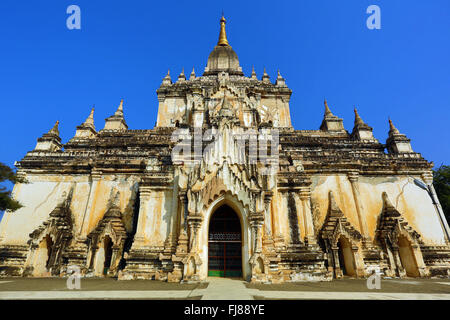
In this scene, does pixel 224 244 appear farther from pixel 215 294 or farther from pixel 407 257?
pixel 407 257

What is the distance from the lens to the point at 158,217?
1391 cm

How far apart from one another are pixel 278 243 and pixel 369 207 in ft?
24.5

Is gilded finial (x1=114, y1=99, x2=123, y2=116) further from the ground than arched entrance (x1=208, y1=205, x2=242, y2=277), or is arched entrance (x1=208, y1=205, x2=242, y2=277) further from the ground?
gilded finial (x1=114, y1=99, x2=123, y2=116)

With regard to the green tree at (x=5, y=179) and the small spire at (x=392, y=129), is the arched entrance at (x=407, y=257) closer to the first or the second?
the small spire at (x=392, y=129)

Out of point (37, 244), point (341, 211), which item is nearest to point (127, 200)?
point (37, 244)

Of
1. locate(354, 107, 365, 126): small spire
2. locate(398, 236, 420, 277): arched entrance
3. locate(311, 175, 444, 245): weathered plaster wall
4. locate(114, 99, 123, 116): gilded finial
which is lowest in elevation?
→ locate(398, 236, 420, 277): arched entrance

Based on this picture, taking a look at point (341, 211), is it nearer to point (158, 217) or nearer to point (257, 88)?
point (158, 217)

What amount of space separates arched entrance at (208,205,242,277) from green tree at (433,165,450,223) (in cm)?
2127

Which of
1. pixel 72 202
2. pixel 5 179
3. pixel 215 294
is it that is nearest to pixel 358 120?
pixel 215 294

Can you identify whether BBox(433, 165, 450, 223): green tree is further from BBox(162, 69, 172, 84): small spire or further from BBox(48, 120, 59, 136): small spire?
BBox(48, 120, 59, 136): small spire

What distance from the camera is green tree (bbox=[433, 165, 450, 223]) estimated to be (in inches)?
902

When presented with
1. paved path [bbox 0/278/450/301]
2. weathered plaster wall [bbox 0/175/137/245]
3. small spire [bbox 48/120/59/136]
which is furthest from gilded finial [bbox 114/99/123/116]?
paved path [bbox 0/278/450/301]

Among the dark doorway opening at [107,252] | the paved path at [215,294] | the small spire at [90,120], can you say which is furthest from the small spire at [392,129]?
the small spire at [90,120]

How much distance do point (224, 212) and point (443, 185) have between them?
23800 millimetres
